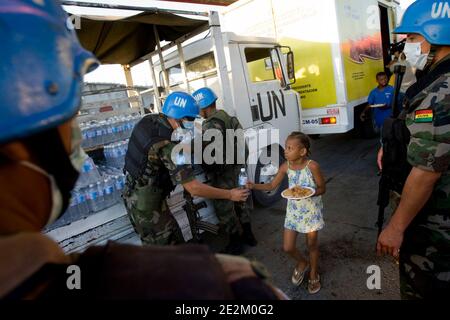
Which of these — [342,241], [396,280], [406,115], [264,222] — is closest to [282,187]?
[264,222]

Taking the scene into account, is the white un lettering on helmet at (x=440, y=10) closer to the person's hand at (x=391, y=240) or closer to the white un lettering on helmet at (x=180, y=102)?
the person's hand at (x=391, y=240)

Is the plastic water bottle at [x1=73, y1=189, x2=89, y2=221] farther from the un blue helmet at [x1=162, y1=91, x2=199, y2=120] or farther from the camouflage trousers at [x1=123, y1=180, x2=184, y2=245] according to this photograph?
the un blue helmet at [x1=162, y1=91, x2=199, y2=120]

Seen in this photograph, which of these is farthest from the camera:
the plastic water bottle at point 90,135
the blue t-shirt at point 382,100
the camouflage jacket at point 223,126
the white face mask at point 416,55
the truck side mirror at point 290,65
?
the blue t-shirt at point 382,100

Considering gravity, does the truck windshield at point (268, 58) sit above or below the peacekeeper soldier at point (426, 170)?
above

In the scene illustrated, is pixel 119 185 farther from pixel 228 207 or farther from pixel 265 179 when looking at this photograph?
pixel 265 179

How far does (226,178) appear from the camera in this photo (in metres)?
3.30

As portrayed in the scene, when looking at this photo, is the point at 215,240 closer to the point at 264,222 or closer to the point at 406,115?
the point at 264,222

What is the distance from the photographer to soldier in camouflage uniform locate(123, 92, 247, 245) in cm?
227

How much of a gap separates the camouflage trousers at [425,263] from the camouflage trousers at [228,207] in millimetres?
1874

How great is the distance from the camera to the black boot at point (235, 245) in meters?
3.31

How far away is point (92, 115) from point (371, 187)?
3.95m

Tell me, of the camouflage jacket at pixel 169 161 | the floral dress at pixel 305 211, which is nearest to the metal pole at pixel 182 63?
the camouflage jacket at pixel 169 161

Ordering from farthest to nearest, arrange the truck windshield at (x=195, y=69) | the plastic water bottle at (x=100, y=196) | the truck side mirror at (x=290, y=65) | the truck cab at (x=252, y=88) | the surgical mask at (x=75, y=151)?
the truck side mirror at (x=290, y=65), the truck windshield at (x=195, y=69), the truck cab at (x=252, y=88), the plastic water bottle at (x=100, y=196), the surgical mask at (x=75, y=151)

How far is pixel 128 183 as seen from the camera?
2.49 m
